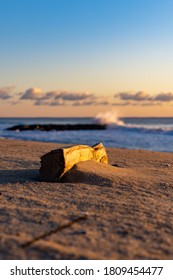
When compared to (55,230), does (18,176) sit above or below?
above

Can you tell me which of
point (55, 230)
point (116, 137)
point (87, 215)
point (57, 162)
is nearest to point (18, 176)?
point (57, 162)

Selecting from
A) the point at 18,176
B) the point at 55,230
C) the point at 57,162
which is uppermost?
the point at 57,162

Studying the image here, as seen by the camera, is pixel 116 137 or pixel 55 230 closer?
pixel 55 230

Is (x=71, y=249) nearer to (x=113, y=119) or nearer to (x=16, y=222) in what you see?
(x=16, y=222)

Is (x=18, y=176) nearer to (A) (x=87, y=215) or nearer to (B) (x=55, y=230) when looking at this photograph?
(A) (x=87, y=215)

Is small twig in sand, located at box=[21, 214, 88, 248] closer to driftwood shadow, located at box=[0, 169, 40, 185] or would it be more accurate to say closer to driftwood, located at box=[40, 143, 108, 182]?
driftwood, located at box=[40, 143, 108, 182]

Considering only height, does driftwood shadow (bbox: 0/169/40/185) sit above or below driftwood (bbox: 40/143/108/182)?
below

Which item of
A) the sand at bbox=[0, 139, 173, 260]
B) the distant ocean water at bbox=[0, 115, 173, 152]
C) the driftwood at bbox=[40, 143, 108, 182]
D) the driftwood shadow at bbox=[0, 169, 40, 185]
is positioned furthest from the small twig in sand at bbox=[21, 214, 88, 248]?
the distant ocean water at bbox=[0, 115, 173, 152]
